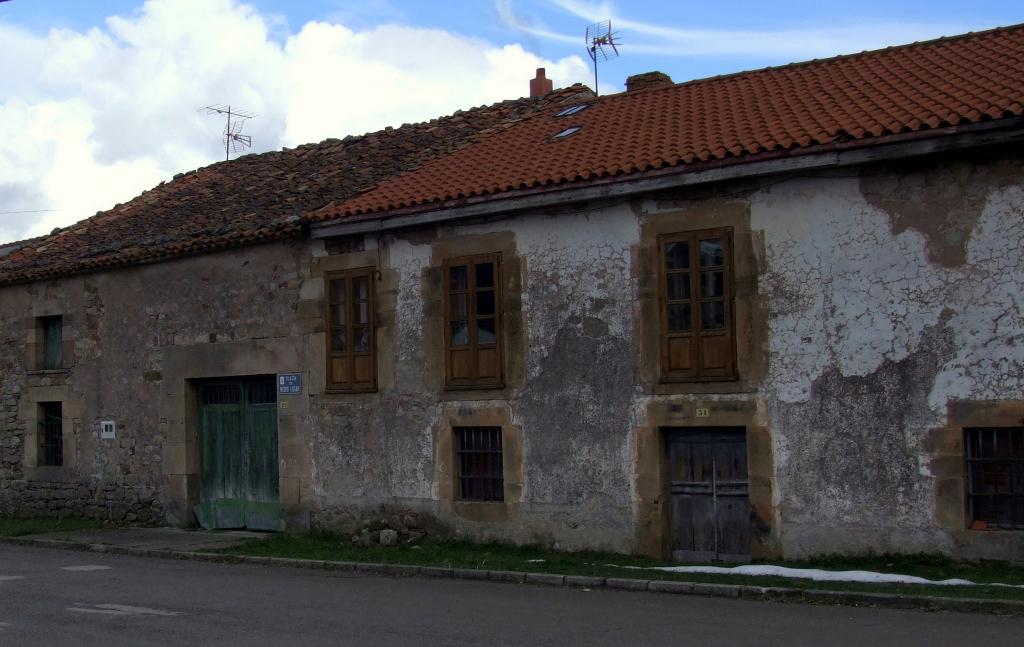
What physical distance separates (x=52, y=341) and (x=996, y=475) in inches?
622

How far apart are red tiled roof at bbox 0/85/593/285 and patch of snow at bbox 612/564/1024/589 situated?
774 centimetres

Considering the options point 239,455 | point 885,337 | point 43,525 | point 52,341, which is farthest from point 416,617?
point 52,341

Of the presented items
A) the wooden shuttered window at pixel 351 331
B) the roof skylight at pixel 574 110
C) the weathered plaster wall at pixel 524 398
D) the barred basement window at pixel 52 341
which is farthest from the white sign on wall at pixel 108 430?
the roof skylight at pixel 574 110

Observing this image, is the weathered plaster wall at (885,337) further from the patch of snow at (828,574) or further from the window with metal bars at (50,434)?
the window with metal bars at (50,434)

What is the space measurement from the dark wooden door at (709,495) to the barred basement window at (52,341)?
1196cm

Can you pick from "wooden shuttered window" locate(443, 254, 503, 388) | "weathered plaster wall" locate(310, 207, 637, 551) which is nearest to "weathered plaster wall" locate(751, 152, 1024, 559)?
"weathered plaster wall" locate(310, 207, 637, 551)

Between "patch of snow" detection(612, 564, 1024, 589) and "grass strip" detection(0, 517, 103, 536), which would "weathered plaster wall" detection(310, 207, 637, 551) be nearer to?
"patch of snow" detection(612, 564, 1024, 589)

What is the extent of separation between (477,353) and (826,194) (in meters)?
4.83

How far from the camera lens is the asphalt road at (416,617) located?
8836 millimetres

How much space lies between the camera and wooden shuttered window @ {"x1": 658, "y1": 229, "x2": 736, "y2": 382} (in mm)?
13539

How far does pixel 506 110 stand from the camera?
71.6 feet

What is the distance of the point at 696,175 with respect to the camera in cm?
1350

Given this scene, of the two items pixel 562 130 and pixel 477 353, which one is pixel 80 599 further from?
pixel 562 130

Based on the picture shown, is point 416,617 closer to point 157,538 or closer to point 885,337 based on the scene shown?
point 885,337
